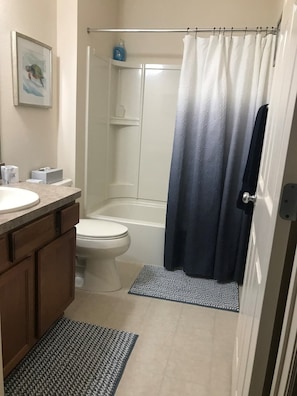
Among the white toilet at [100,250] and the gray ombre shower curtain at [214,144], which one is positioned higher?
the gray ombre shower curtain at [214,144]

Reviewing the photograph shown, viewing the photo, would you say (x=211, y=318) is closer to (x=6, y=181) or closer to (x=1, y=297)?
(x=1, y=297)

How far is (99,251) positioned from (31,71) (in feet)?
4.24

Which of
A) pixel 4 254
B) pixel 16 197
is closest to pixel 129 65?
pixel 16 197

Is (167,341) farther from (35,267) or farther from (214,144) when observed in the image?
(214,144)

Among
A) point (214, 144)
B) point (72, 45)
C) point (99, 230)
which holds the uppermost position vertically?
point (72, 45)

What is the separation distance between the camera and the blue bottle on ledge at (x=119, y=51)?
3086 mm

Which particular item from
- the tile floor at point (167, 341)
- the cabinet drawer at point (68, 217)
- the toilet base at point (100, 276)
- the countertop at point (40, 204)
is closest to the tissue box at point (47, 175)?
the countertop at point (40, 204)

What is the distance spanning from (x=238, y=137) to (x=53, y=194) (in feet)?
4.75

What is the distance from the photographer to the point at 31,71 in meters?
2.11

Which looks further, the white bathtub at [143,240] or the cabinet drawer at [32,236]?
the white bathtub at [143,240]

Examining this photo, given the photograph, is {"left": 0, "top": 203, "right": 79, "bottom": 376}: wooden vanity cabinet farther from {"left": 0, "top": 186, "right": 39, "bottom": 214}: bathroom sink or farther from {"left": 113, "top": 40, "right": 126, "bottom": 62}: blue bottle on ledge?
{"left": 113, "top": 40, "right": 126, "bottom": 62}: blue bottle on ledge

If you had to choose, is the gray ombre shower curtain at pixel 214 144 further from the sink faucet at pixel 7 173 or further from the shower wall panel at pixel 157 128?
the sink faucet at pixel 7 173

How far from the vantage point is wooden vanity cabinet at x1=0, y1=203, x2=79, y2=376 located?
1.37 m

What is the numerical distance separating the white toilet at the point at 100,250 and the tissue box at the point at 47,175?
1.28 feet
